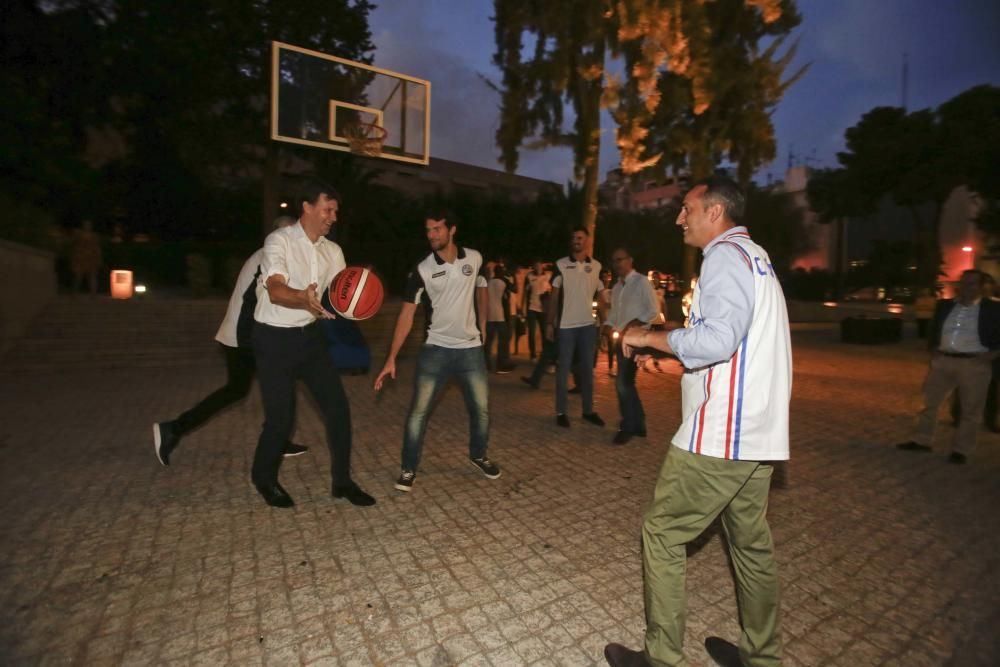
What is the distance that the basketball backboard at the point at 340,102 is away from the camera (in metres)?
11.6

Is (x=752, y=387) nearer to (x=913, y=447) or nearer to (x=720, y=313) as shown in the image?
(x=720, y=313)

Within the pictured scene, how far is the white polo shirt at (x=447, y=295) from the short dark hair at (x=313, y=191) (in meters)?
0.85

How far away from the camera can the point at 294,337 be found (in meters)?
4.07

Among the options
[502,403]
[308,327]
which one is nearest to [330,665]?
[308,327]

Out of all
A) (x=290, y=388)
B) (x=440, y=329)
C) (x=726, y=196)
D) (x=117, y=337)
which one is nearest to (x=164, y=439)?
(x=290, y=388)

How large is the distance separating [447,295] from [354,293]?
779mm

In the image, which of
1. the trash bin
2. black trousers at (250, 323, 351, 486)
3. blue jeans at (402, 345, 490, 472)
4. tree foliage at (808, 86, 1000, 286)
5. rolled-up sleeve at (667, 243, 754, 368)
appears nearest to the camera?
rolled-up sleeve at (667, 243, 754, 368)

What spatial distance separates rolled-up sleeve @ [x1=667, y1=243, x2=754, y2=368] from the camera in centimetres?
217

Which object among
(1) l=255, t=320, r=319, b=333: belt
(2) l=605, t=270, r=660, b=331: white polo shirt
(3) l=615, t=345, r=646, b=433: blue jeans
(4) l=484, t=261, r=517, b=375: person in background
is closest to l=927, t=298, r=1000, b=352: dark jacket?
(2) l=605, t=270, r=660, b=331: white polo shirt

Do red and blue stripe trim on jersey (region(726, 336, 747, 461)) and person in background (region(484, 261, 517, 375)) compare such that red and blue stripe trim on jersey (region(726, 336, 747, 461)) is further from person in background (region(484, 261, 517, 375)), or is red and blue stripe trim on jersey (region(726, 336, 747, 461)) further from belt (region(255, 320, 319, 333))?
person in background (region(484, 261, 517, 375))

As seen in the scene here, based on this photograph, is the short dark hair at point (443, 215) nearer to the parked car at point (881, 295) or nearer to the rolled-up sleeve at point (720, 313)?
the rolled-up sleeve at point (720, 313)

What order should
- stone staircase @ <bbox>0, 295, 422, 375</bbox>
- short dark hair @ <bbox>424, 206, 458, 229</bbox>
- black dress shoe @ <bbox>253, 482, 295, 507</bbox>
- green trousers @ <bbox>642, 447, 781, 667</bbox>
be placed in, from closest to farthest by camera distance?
1. green trousers @ <bbox>642, 447, 781, 667</bbox>
2. black dress shoe @ <bbox>253, 482, 295, 507</bbox>
3. short dark hair @ <bbox>424, 206, 458, 229</bbox>
4. stone staircase @ <bbox>0, 295, 422, 375</bbox>

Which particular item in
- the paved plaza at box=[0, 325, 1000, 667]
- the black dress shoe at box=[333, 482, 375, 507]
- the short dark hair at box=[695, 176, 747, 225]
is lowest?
the paved plaza at box=[0, 325, 1000, 667]

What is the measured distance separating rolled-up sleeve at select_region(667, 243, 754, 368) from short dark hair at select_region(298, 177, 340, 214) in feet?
8.70
